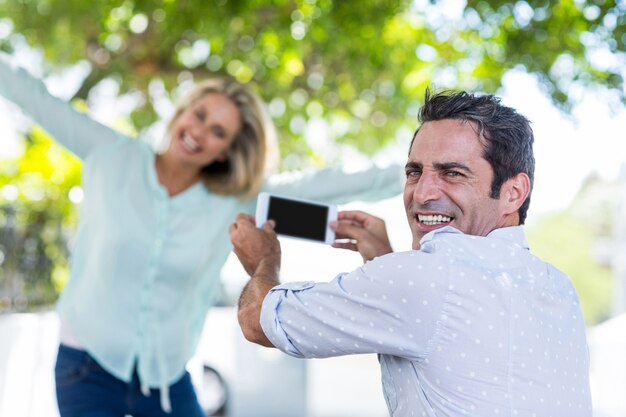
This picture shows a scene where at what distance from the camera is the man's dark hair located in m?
1.74

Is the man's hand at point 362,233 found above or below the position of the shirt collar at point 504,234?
above

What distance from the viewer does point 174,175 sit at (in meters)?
3.00

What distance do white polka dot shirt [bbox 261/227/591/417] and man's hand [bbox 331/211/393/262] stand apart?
676mm

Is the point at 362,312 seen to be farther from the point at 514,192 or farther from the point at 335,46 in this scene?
the point at 335,46

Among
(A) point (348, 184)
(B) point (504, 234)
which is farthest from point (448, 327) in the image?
(A) point (348, 184)

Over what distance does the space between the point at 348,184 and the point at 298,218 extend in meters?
0.59

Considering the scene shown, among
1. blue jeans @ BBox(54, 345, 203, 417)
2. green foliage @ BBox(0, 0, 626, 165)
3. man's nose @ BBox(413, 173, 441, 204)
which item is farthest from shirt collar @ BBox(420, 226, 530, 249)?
green foliage @ BBox(0, 0, 626, 165)

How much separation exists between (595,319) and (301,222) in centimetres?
2642

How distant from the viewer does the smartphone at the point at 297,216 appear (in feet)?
7.52

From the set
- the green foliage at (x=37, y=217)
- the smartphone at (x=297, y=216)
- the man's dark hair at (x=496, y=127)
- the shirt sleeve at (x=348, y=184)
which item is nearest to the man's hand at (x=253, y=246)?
the smartphone at (x=297, y=216)

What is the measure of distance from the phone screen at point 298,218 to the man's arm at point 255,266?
8 cm

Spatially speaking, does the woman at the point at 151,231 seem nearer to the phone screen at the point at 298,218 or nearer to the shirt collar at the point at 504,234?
the phone screen at the point at 298,218

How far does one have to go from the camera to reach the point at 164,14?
16.4 feet

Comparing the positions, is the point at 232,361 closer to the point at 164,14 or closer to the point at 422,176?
the point at 164,14
